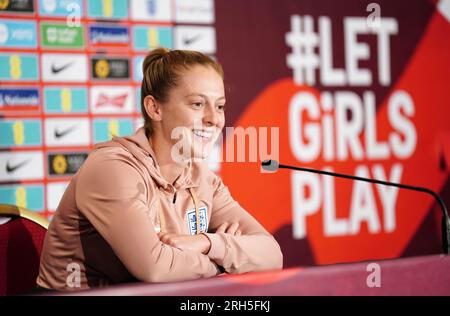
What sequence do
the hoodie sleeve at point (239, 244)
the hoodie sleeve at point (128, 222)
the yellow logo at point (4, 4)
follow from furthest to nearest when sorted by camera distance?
the yellow logo at point (4, 4), the hoodie sleeve at point (239, 244), the hoodie sleeve at point (128, 222)

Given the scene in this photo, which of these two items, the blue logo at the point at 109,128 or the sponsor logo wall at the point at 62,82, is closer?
the sponsor logo wall at the point at 62,82

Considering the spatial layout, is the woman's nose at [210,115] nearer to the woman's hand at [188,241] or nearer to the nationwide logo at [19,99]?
the woman's hand at [188,241]

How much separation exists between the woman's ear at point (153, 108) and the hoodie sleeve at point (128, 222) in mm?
253

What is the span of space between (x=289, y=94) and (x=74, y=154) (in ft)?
4.01

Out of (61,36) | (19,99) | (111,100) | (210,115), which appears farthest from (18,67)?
(210,115)

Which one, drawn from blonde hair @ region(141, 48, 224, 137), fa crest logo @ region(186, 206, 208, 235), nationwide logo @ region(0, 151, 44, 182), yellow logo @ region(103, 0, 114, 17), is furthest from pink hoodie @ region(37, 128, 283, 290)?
yellow logo @ region(103, 0, 114, 17)

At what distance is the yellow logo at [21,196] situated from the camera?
3.00 m

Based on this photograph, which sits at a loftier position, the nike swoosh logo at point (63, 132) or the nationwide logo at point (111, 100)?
the nationwide logo at point (111, 100)

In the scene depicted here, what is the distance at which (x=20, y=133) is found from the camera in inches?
118

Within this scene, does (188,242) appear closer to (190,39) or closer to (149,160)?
(149,160)

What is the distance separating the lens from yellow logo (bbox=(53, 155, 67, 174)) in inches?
121

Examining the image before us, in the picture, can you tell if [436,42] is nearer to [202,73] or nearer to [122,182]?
[202,73]

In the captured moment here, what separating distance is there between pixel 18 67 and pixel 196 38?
901 millimetres

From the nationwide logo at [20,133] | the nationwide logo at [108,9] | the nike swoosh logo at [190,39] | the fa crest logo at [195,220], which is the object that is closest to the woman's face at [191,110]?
the fa crest logo at [195,220]
